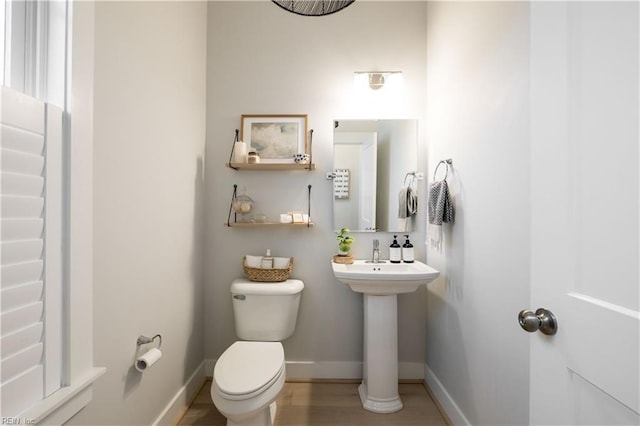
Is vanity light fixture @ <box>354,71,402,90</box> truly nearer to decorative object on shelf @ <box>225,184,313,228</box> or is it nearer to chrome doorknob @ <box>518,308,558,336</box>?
decorative object on shelf @ <box>225,184,313,228</box>

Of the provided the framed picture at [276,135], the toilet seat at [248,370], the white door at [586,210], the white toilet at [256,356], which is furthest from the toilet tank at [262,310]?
the white door at [586,210]

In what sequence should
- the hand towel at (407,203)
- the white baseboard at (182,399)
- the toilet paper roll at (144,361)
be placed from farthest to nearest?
the hand towel at (407,203) < the white baseboard at (182,399) < the toilet paper roll at (144,361)

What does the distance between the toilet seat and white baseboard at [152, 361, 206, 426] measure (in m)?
0.43

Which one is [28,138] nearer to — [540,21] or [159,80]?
[159,80]

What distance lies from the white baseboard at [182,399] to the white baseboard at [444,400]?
1574mm

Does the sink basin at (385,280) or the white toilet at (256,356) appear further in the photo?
the sink basin at (385,280)

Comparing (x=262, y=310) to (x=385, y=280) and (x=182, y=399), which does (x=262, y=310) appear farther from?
(x=385, y=280)

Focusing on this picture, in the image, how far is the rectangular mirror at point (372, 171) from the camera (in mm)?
2215

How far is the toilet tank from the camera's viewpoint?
1.98m

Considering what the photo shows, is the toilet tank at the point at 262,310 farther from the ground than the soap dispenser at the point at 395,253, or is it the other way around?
the soap dispenser at the point at 395,253

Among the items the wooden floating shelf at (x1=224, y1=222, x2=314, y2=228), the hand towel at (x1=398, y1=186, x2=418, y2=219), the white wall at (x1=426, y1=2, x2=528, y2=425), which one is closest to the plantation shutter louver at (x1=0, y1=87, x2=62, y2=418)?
the wooden floating shelf at (x1=224, y1=222, x2=314, y2=228)

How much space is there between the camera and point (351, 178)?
7.29ft

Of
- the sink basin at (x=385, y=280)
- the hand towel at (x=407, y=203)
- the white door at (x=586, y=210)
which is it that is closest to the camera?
the white door at (x=586, y=210)

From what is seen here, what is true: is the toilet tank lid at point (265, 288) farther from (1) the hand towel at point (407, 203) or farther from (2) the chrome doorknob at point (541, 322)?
(2) the chrome doorknob at point (541, 322)
